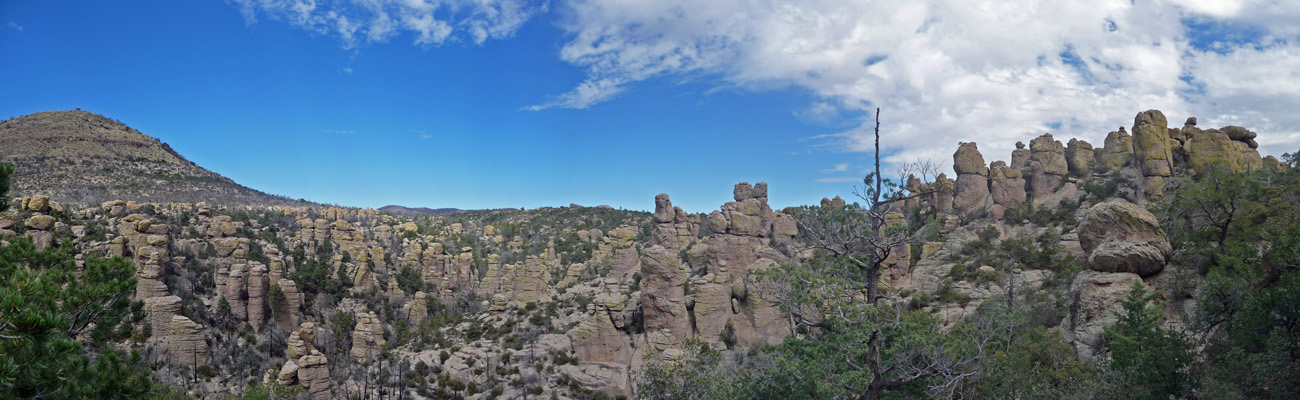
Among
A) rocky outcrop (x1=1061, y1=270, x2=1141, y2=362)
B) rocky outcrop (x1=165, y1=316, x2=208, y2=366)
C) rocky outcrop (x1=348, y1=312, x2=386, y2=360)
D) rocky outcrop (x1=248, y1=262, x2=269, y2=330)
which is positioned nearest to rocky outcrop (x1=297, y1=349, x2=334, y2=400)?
rocky outcrop (x1=348, y1=312, x2=386, y2=360)

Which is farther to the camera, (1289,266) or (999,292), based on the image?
(999,292)

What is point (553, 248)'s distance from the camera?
71375 mm

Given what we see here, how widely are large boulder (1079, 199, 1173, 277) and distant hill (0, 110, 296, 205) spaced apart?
3023 inches

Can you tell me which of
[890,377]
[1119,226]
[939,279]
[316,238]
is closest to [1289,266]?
[1119,226]

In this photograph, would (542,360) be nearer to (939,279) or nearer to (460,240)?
(939,279)

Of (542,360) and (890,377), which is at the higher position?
(890,377)

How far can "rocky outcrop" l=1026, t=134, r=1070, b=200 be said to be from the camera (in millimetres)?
53884

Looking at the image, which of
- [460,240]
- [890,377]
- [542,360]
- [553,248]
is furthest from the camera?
[460,240]

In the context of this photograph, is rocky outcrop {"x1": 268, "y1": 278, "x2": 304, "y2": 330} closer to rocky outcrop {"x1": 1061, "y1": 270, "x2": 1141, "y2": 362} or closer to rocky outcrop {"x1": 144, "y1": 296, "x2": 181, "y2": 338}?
rocky outcrop {"x1": 144, "y1": 296, "x2": 181, "y2": 338}

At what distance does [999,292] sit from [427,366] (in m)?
33.3

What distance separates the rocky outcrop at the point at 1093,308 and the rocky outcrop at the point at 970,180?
3169 centimetres

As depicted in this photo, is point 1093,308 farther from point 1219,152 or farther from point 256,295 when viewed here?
point 256,295

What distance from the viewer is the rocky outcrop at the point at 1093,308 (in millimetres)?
22797

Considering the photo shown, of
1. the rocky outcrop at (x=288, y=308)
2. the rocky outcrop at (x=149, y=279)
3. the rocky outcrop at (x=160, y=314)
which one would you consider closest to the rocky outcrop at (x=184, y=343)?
the rocky outcrop at (x=160, y=314)
